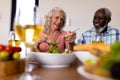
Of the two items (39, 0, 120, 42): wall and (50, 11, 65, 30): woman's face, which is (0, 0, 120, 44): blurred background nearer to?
(39, 0, 120, 42): wall

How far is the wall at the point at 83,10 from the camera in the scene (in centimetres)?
295

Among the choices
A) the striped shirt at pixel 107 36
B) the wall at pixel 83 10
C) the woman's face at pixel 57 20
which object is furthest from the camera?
the wall at pixel 83 10

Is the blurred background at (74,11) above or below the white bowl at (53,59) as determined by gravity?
above

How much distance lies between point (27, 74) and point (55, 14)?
128 centimetres

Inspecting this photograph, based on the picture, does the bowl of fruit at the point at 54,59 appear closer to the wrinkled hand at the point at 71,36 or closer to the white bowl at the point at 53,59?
the white bowl at the point at 53,59

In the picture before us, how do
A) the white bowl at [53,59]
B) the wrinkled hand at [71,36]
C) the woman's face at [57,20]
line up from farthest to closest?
the woman's face at [57,20] < the wrinkled hand at [71,36] < the white bowl at [53,59]

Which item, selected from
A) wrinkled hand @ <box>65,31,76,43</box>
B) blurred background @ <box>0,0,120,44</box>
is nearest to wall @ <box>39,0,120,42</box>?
blurred background @ <box>0,0,120,44</box>

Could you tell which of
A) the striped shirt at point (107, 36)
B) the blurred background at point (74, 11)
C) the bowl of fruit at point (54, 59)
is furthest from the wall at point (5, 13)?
the bowl of fruit at point (54, 59)

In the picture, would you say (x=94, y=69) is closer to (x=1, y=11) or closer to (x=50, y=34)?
(x=50, y=34)

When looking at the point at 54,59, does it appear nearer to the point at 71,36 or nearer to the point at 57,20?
the point at 71,36

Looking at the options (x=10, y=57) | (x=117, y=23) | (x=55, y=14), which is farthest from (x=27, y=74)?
(x=117, y=23)

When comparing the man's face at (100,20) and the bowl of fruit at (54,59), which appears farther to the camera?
the man's face at (100,20)

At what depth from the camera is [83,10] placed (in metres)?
3.12

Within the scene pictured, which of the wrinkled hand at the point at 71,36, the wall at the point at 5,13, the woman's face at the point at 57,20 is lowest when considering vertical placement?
the wrinkled hand at the point at 71,36
